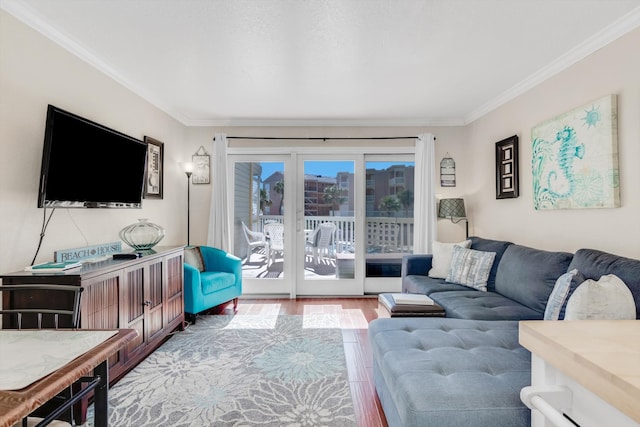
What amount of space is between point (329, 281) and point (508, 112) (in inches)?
119

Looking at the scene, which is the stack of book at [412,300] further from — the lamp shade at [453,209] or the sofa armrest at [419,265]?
the lamp shade at [453,209]

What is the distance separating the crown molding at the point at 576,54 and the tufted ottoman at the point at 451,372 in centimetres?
216

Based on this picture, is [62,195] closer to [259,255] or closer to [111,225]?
[111,225]

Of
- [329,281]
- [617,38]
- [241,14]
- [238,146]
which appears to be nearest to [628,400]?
[241,14]

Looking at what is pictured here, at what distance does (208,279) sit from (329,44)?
8.55ft

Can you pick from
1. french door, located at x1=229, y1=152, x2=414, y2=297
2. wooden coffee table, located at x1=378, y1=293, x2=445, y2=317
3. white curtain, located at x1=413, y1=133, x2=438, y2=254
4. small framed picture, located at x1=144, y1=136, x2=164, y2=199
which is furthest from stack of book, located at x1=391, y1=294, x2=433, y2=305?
small framed picture, located at x1=144, y1=136, x2=164, y2=199

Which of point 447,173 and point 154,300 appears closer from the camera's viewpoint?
point 154,300

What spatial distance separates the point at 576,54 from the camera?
247 cm

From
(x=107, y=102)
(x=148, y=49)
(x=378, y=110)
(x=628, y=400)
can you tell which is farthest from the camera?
(x=378, y=110)

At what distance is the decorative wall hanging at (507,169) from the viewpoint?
3250mm

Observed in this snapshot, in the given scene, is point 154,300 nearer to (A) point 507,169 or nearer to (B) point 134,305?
(B) point 134,305

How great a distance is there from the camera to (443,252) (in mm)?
3506

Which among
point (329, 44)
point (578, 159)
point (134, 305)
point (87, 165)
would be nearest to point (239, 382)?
point (134, 305)

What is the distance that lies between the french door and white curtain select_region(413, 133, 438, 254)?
216mm
